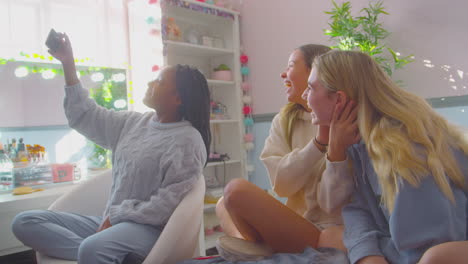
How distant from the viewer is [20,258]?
8.34 feet

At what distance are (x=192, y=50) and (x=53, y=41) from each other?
5.69 feet

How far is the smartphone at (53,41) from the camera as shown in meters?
1.63

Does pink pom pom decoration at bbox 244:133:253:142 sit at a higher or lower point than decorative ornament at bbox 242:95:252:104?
lower

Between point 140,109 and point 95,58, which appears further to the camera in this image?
point 140,109

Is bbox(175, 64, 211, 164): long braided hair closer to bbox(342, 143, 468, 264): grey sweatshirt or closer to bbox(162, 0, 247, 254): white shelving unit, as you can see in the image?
bbox(342, 143, 468, 264): grey sweatshirt

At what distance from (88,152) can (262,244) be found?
6.74 feet

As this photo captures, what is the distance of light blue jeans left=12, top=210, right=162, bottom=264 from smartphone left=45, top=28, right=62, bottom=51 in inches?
26.9

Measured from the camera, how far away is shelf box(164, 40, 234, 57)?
3081 mm

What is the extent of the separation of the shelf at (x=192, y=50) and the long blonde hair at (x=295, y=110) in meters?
1.67

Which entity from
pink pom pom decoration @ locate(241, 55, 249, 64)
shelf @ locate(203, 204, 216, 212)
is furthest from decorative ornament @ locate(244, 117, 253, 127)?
shelf @ locate(203, 204, 216, 212)

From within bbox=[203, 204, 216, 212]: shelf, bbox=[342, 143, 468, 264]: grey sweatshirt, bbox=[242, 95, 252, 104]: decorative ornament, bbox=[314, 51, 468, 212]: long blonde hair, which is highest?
bbox=[242, 95, 252, 104]: decorative ornament

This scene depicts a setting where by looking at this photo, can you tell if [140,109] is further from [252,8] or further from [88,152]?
[252,8]

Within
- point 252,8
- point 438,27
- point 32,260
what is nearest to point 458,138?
point 438,27

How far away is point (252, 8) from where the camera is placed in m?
3.56
